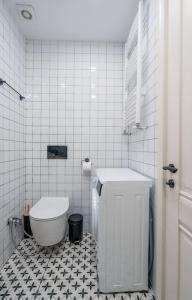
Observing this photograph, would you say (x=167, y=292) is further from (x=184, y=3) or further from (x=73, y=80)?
(x=73, y=80)

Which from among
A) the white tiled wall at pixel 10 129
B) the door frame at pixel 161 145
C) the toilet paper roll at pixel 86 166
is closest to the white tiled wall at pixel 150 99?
the door frame at pixel 161 145

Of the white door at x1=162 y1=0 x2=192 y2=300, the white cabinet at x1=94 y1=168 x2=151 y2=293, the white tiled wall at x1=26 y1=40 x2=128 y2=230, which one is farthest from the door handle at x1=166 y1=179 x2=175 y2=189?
the white tiled wall at x1=26 y1=40 x2=128 y2=230

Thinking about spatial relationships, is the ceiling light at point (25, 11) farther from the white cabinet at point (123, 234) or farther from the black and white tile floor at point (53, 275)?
the black and white tile floor at point (53, 275)

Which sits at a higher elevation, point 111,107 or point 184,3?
point 184,3

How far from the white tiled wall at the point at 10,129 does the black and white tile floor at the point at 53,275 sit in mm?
203

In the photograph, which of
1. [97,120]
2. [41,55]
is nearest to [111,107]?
[97,120]

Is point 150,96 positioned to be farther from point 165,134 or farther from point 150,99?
point 165,134

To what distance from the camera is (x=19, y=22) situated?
202cm

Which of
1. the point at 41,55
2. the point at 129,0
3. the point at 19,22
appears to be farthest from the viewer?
the point at 41,55

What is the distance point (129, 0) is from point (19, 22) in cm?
121

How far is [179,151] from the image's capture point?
1101mm

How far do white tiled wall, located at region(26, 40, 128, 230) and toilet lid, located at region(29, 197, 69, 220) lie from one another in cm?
19

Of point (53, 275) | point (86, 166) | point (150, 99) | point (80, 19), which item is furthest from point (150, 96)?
point (53, 275)

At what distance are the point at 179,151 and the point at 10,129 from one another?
166cm
